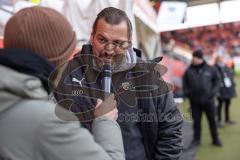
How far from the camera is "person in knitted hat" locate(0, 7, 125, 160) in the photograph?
1.03m

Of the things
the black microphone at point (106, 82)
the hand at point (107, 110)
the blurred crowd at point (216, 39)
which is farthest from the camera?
the blurred crowd at point (216, 39)

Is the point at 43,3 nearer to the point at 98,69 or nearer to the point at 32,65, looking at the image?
the point at 98,69

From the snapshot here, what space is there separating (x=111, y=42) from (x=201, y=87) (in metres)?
4.32

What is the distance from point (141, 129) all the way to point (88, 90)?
0.26 meters

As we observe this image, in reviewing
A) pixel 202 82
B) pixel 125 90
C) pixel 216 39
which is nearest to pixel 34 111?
pixel 125 90

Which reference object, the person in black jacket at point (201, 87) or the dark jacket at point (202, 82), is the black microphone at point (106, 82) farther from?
the dark jacket at point (202, 82)

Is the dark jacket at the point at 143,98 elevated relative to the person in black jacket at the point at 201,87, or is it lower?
elevated

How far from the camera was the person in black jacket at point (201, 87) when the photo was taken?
19.0 feet

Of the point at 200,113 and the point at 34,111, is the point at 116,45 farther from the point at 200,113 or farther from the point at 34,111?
→ the point at 200,113

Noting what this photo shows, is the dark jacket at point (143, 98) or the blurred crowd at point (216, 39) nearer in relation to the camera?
the dark jacket at point (143, 98)

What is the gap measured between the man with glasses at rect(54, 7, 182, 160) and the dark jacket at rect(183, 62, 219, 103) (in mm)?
4156

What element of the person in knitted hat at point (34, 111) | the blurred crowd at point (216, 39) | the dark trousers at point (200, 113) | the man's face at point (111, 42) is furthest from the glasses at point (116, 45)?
the blurred crowd at point (216, 39)

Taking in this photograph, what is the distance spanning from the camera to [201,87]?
5.82 metres

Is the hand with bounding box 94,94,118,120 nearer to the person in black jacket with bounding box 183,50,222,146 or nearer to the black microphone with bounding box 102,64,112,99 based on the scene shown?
the black microphone with bounding box 102,64,112,99
